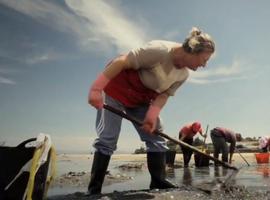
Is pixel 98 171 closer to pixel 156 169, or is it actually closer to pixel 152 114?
pixel 156 169

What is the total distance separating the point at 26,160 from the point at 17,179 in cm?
17

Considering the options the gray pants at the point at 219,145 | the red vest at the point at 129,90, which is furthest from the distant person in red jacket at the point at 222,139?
the red vest at the point at 129,90

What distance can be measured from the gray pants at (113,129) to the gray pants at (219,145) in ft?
24.3

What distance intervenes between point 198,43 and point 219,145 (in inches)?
329

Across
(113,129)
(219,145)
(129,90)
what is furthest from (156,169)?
(219,145)

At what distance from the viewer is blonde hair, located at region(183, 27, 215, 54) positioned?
4289 millimetres

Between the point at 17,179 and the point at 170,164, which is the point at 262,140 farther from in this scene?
the point at 17,179

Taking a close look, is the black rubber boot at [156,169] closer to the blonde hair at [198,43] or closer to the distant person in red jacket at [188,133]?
the blonde hair at [198,43]

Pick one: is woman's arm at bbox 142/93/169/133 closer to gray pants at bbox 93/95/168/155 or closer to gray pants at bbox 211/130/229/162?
gray pants at bbox 93/95/168/155

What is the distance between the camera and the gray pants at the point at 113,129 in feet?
15.3

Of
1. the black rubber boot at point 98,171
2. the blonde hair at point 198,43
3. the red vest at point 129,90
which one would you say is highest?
the blonde hair at point 198,43

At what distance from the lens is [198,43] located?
429 cm

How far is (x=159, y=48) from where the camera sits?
4305mm

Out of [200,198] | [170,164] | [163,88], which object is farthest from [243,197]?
[170,164]
